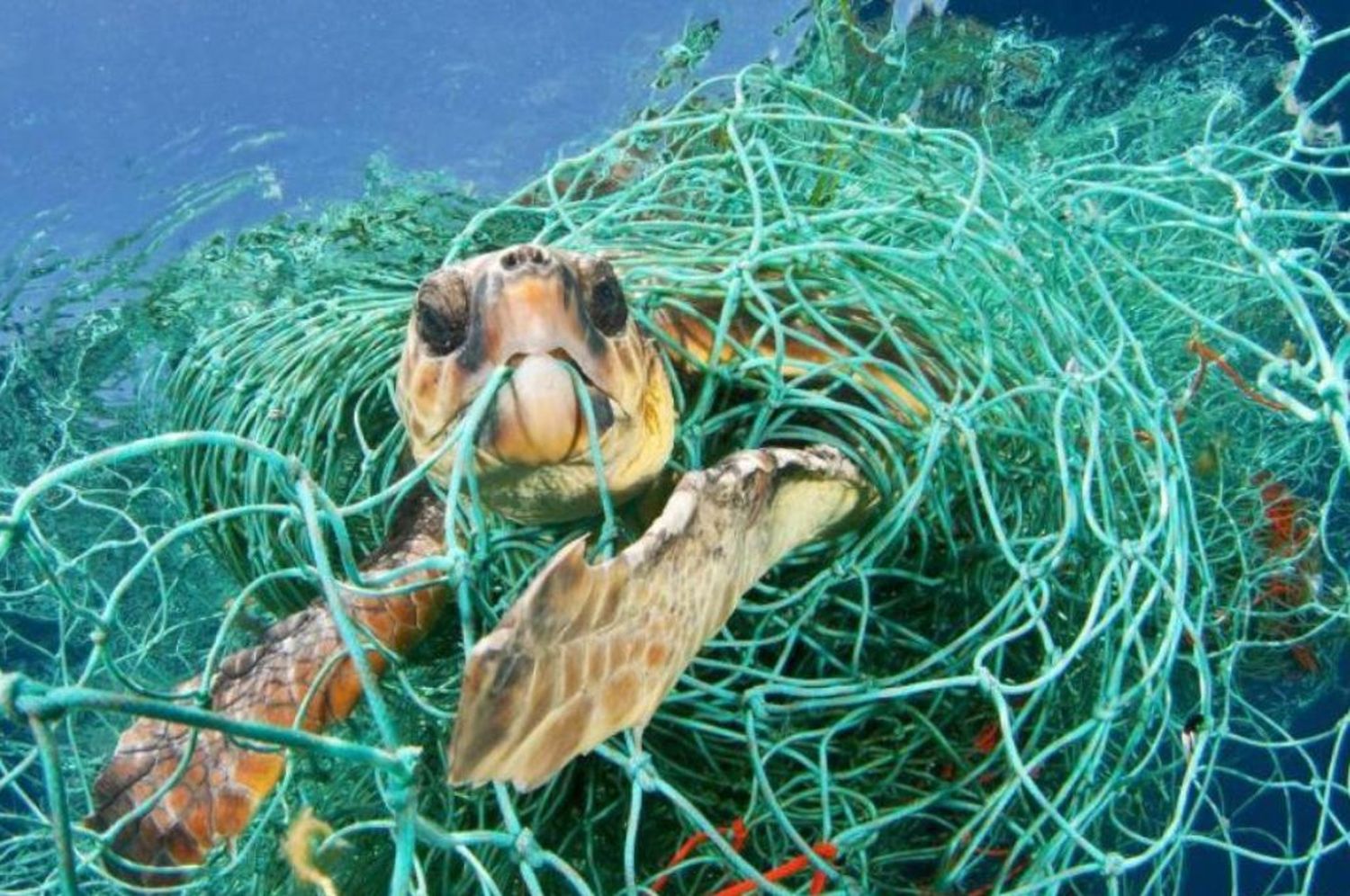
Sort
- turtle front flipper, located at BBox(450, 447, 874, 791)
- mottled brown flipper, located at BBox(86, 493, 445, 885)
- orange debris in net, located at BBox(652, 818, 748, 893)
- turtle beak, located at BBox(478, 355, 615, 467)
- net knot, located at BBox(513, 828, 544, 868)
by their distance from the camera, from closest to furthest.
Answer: turtle front flipper, located at BBox(450, 447, 874, 791) < net knot, located at BBox(513, 828, 544, 868) < turtle beak, located at BBox(478, 355, 615, 467) < orange debris in net, located at BBox(652, 818, 748, 893) < mottled brown flipper, located at BBox(86, 493, 445, 885)

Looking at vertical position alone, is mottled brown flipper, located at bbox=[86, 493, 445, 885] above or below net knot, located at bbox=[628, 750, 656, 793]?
above

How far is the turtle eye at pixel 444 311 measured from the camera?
1.24m

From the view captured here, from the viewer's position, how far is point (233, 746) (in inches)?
55.4

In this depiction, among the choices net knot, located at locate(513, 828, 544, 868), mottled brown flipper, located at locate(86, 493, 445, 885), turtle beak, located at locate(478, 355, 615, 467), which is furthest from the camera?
mottled brown flipper, located at locate(86, 493, 445, 885)

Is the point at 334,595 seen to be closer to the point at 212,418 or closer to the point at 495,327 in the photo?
the point at 495,327

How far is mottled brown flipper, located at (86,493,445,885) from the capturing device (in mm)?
1482

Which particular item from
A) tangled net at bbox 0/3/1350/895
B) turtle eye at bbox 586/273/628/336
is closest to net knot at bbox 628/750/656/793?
tangled net at bbox 0/3/1350/895

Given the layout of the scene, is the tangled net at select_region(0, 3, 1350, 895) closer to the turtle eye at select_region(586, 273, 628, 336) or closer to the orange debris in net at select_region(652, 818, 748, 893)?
the orange debris in net at select_region(652, 818, 748, 893)

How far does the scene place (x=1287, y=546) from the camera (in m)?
2.55

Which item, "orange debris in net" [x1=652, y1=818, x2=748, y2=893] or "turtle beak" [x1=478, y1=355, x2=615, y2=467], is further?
"orange debris in net" [x1=652, y1=818, x2=748, y2=893]

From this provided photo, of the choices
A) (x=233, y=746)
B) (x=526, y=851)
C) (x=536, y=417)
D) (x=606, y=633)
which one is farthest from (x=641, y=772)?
(x=233, y=746)

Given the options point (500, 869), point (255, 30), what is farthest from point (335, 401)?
point (255, 30)

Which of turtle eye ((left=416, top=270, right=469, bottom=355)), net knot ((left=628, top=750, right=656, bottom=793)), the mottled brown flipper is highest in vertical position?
turtle eye ((left=416, top=270, right=469, bottom=355))

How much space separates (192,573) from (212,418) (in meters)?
1.04
